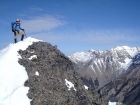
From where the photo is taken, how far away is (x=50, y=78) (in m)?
30.2

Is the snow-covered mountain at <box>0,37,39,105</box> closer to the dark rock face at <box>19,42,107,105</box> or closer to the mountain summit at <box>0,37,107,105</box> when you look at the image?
the mountain summit at <box>0,37,107,105</box>

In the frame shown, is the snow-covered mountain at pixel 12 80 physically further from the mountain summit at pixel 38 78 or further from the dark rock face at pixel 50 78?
the dark rock face at pixel 50 78

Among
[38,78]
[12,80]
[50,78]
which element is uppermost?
[50,78]

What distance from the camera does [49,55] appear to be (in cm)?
3497

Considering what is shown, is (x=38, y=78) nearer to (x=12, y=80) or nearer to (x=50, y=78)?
(x=50, y=78)

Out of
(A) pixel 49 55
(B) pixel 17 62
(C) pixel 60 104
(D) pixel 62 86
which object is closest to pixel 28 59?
(B) pixel 17 62

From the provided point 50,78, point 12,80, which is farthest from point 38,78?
point 12,80

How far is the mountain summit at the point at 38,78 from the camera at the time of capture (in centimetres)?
2531

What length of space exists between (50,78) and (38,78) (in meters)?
2.20

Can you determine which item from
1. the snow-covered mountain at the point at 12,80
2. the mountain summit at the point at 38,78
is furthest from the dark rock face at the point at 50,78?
the snow-covered mountain at the point at 12,80

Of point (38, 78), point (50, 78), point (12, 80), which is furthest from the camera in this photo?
point (50, 78)

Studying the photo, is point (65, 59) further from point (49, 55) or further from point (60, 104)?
point (60, 104)

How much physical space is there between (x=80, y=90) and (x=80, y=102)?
11.0ft

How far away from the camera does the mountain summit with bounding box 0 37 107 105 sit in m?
25.3
